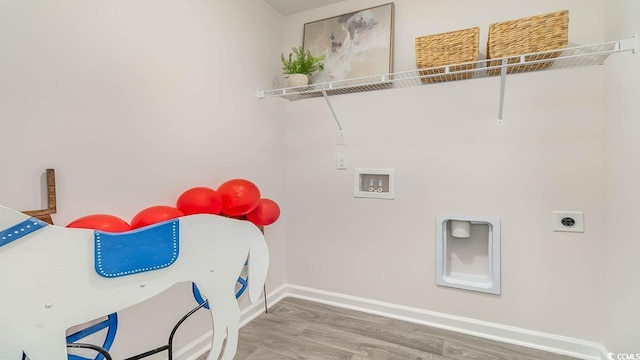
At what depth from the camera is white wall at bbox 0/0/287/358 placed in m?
1.11

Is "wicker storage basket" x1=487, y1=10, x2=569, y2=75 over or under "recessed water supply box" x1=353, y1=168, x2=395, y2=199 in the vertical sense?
over

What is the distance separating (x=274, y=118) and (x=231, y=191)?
1070mm

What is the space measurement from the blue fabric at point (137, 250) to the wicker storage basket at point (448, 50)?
1615 millimetres

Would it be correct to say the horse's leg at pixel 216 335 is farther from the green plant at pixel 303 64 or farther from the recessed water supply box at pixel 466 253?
the green plant at pixel 303 64

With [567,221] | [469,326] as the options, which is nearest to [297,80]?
[567,221]

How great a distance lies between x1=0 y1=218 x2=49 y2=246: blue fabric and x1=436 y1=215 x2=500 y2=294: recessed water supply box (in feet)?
6.52

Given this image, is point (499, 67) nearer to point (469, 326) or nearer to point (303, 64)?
point (303, 64)

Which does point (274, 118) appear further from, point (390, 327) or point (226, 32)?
point (390, 327)

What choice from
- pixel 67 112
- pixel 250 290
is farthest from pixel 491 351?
pixel 67 112

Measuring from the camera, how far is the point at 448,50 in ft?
6.05

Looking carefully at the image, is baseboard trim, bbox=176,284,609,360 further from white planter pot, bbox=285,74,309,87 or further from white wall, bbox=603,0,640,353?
white planter pot, bbox=285,74,309,87

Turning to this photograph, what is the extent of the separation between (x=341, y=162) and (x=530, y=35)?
1368 mm

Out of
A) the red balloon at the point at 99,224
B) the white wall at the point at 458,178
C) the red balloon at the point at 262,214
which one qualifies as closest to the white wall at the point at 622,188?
the white wall at the point at 458,178

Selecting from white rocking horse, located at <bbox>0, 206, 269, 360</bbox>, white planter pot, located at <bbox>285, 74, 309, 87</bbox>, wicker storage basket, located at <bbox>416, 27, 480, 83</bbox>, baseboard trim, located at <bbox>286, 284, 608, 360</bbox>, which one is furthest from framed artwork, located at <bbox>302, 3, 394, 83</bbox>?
baseboard trim, located at <bbox>286, 284, 608, 360</bbox>
